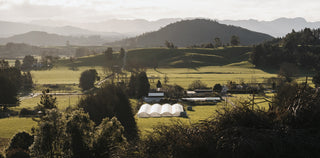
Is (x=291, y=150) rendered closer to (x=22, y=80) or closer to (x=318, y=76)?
(x=318, y=76)

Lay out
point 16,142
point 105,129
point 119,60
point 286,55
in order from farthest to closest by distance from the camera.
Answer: point 119,60, point 286,55, point 16,142, point 105,129

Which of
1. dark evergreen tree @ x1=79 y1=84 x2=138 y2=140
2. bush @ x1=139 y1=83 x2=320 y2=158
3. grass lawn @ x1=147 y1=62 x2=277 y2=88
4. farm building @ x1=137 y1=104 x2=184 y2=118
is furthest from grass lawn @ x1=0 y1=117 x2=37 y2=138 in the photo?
grass lawn @ x1=147 y1=62 x2=277 y2=88

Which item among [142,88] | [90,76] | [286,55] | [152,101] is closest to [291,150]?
[152,101]

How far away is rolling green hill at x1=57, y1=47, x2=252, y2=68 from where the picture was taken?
15550 cm

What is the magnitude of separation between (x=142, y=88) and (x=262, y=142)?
70361mm

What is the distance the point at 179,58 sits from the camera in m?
166

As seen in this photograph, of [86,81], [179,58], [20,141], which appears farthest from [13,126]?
[179,58]

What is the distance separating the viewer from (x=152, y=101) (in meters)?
69.1

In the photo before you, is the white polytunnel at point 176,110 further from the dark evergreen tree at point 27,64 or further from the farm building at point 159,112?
the dark evergreen tree at point 27,64

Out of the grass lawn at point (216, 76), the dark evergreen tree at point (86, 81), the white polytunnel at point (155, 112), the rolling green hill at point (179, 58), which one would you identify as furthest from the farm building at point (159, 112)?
the rolling green hill at point (179, 58)

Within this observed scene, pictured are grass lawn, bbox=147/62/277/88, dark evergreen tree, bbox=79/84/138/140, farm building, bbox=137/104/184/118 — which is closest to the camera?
dark evergreen tree, bbox=79/84/138/140

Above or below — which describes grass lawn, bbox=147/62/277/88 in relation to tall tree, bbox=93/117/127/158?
below

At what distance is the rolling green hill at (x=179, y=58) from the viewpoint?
156 metres

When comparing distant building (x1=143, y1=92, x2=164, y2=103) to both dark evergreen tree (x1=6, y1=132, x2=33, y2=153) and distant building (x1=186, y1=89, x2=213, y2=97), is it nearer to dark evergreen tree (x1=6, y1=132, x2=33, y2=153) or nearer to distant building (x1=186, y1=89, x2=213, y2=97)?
distant building (x1=186, y1=89, x2=213, y2=97)
